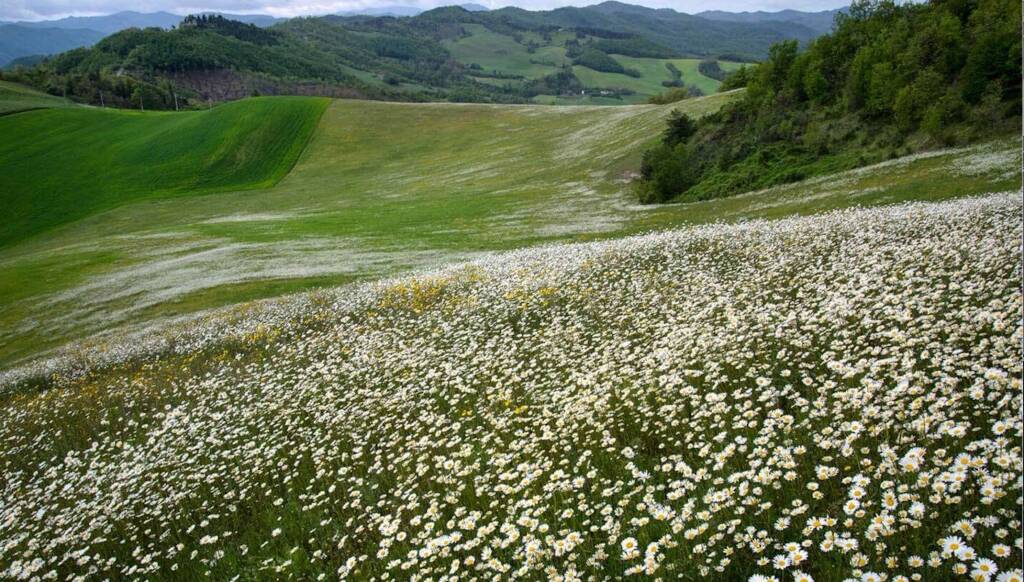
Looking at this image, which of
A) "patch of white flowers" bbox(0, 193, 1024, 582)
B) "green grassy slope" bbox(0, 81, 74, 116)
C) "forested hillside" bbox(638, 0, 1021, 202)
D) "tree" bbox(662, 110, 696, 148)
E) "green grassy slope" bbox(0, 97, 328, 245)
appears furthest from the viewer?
"green grassy slope" bbox(0, 81, 74, 116)

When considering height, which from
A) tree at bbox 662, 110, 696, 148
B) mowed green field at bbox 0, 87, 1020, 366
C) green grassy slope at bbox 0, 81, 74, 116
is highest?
green grassy slope at bbox 0, 81, 74, 116

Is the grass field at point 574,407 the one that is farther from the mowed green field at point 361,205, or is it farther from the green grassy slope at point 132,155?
the green grassy slope at point 132,155

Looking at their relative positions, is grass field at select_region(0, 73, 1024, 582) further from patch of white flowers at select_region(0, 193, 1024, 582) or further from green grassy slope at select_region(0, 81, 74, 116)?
green grassy slope at select_region(0, 81, 74, 116)

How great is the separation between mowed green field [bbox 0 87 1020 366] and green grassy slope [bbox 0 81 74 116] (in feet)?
27.4

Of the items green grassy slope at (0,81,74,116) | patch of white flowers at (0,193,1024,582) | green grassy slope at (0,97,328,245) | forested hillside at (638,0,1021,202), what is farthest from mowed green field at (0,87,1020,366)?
patch of white flowers at (0,193,1024,582)

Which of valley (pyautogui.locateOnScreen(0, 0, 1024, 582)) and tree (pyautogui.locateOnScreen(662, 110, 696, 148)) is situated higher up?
tree (pyautogui.locateOnScreen(662, 110, 696, 148))

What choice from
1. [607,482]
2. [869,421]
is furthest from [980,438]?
[607,482]

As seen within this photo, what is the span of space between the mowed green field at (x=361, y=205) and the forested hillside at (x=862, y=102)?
465 centimetres

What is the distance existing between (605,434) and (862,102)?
47.4 metres

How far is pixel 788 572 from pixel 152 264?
168 feet

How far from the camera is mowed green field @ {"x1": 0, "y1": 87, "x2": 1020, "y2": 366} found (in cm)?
3231

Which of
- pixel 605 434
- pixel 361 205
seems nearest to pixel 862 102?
pixel 605 434

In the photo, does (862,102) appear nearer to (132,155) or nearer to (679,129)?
(679,129)

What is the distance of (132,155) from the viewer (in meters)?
100
